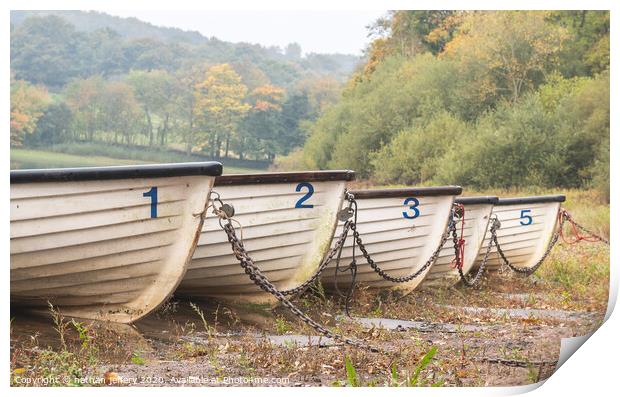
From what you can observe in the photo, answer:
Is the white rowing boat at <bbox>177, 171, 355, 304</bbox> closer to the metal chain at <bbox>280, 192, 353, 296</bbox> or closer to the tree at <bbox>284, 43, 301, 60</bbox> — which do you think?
the metal chain at <bbox>280, 192, 353, 296</bbox>

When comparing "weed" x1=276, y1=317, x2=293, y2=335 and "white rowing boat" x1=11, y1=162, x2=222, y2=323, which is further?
"weed" x1=276, y1=317, x2=293, y2=335

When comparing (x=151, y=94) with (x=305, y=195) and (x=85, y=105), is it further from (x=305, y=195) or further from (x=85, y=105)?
(x=305, y=195)

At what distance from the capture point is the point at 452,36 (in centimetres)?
664

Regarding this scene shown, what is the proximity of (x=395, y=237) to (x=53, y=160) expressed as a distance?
241cm

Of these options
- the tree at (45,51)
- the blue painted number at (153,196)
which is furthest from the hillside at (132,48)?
the blue painted number at (153,196)

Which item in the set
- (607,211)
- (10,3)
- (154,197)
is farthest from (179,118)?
(607,211)

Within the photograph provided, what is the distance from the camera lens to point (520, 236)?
329 inches

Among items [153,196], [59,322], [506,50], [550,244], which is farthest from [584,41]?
[59,322]

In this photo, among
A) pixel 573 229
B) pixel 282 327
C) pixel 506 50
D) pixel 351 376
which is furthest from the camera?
pixel 573 229

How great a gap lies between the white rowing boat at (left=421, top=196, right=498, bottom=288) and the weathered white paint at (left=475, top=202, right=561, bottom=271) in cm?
12

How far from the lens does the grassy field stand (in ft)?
18.1

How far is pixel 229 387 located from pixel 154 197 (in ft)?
3.30

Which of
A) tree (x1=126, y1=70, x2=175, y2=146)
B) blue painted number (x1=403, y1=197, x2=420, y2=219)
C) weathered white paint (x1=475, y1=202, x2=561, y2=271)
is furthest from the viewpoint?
weathered white paint (x1=475, y1=202, x2=561, y2=271)

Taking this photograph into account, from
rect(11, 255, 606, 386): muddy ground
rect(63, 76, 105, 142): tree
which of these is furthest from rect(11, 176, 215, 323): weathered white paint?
rect(63, 76, 105, 142): tree
